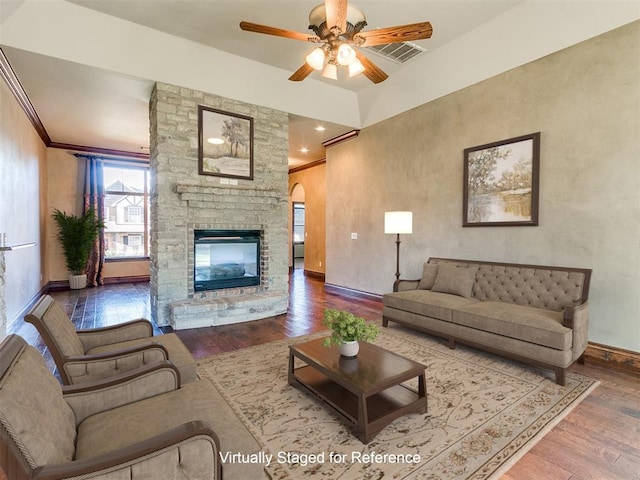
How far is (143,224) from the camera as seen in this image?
834cm

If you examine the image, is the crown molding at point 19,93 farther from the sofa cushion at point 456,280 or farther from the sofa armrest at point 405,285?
the sofa cushion at point 456,280

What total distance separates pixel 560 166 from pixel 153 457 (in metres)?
4.35

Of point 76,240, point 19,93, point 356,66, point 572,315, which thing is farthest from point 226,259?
point 76,240

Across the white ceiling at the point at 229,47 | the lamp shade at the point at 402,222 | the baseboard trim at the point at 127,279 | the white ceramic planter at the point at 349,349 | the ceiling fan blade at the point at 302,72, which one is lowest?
the baseboard trim at the point at 127,279

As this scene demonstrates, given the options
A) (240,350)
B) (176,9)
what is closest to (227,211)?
(240,350)

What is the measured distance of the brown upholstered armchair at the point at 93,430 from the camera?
1.00 metres

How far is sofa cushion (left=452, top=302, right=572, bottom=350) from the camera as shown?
2.81 meters

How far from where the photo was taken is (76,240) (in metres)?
6.99

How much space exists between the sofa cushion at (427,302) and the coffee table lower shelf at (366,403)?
1460 mm

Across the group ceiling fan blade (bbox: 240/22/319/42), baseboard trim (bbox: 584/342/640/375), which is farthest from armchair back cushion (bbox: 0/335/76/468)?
baseboard trim (bbox: 584/342/640/375)

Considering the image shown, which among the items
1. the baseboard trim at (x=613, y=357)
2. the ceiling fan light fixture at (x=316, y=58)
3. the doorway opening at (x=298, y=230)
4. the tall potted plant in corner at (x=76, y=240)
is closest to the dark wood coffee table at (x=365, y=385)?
the baseboard trim at (x=613, y=357)

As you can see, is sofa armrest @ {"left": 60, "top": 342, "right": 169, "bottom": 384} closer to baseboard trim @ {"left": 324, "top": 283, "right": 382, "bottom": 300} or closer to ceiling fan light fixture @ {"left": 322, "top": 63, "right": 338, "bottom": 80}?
ceiling fan light fixture @ {"left": 322, "top": 63, "right": 338, "bottom": 80}

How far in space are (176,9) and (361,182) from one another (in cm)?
389

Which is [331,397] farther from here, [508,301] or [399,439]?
[508,301]
